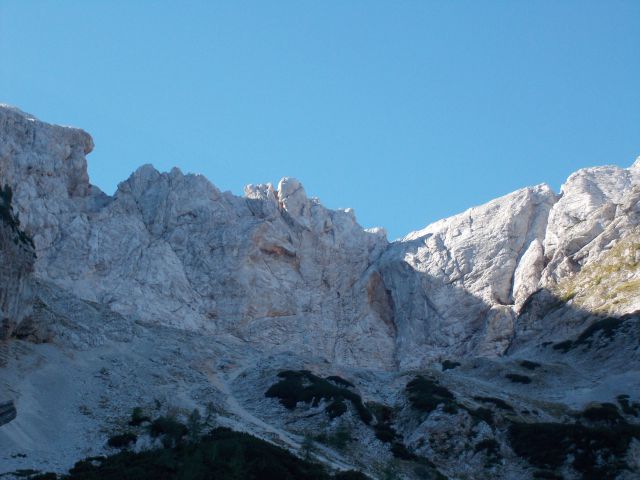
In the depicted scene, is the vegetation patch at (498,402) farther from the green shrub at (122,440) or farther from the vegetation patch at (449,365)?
the green shrub at (122,440)

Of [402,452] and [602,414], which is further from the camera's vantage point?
[602,414]

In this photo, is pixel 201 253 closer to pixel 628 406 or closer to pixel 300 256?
pixel 300 256

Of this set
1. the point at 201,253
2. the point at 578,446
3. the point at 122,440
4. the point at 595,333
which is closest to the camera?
the point at 122,440

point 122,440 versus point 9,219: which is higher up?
point 9,219

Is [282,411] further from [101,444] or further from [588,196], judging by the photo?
[588,196]

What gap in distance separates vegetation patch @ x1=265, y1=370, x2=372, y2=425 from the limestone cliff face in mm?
34831

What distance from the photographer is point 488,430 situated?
60781mm

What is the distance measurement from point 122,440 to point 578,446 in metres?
29.6

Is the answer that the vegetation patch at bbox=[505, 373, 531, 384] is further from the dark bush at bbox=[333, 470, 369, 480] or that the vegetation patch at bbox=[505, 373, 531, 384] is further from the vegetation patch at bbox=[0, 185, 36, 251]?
the vegetation patch at bbox=[0, 185, 36, 251]

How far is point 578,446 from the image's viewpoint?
2207 inches

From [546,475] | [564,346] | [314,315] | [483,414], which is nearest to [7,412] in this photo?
[546,475]

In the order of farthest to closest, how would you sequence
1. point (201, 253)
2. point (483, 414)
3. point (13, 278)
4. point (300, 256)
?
point (300, 256) → point (201, 253) → point (483, 414) → point (13, 278)

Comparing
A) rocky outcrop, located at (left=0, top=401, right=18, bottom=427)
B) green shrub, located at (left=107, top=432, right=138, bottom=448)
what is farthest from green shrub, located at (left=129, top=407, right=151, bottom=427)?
rocky outcrop, located at (left=0, top=401, right=18, bottom=427)

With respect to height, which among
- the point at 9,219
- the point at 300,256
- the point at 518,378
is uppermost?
the point at 300,256
